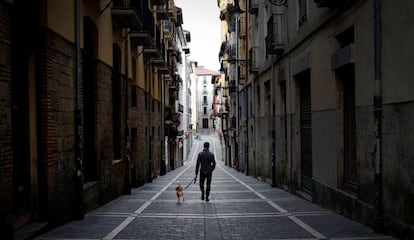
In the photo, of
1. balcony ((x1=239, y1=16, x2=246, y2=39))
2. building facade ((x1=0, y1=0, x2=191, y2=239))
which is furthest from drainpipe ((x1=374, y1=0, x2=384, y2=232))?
balcony ((x1=239, y1=16, x2=246, y2=39))

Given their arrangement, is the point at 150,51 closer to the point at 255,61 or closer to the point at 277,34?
the point at 255,61

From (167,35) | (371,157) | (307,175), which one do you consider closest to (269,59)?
(307,175)

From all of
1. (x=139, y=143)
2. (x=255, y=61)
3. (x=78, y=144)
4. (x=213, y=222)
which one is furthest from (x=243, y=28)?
(x=213, y=222)

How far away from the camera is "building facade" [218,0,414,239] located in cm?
791

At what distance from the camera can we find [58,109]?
9758 millimetres

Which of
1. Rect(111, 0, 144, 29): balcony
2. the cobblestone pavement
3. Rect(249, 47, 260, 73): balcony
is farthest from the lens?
Rect(249, 47, 260, 73): balcony

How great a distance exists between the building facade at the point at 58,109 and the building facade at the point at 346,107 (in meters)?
5.39

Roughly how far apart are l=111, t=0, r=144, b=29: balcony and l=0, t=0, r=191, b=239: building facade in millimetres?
30

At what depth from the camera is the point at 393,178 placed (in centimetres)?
812

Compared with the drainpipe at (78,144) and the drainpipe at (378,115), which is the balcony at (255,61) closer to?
the drainpipe at (78,144)

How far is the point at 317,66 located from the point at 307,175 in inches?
144

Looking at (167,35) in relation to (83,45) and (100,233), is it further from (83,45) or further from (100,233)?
(100,233)

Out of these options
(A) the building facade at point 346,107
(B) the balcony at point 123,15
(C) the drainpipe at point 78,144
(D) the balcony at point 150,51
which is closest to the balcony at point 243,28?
(D) the balcony at point 150,51

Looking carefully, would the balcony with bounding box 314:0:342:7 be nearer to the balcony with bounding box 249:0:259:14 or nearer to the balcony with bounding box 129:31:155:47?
the balcony with bounding box 129:31:155:47
